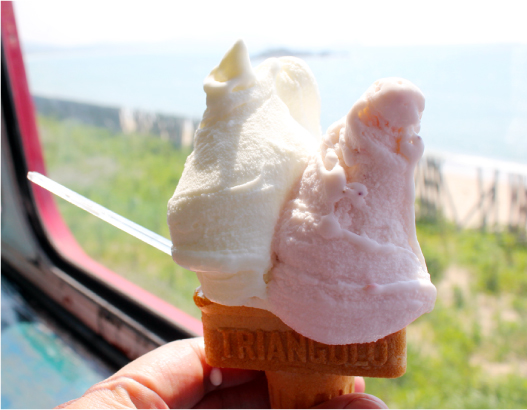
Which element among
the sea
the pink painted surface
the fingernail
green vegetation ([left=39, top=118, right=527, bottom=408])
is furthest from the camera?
the pink painted surface

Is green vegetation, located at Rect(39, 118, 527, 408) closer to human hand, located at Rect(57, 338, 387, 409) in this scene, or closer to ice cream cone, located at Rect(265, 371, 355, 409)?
human hand, located at Rect(57, 338, 387, 409)

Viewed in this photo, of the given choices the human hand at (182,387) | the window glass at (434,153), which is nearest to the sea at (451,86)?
the window glass at (434,153)

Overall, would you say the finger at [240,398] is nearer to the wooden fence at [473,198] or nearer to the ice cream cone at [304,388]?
the ice cream cone at [304,388]

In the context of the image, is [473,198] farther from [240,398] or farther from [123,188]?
[123,188]

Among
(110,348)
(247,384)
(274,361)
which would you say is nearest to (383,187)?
(274,361)

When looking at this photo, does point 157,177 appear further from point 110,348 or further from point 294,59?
point 294,59

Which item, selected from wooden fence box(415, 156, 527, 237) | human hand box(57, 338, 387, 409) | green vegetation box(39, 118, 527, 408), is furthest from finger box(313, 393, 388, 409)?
wooden fence box(415, 156, 527, 237)

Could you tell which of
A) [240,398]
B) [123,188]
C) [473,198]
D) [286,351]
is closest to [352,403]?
[286,351]
